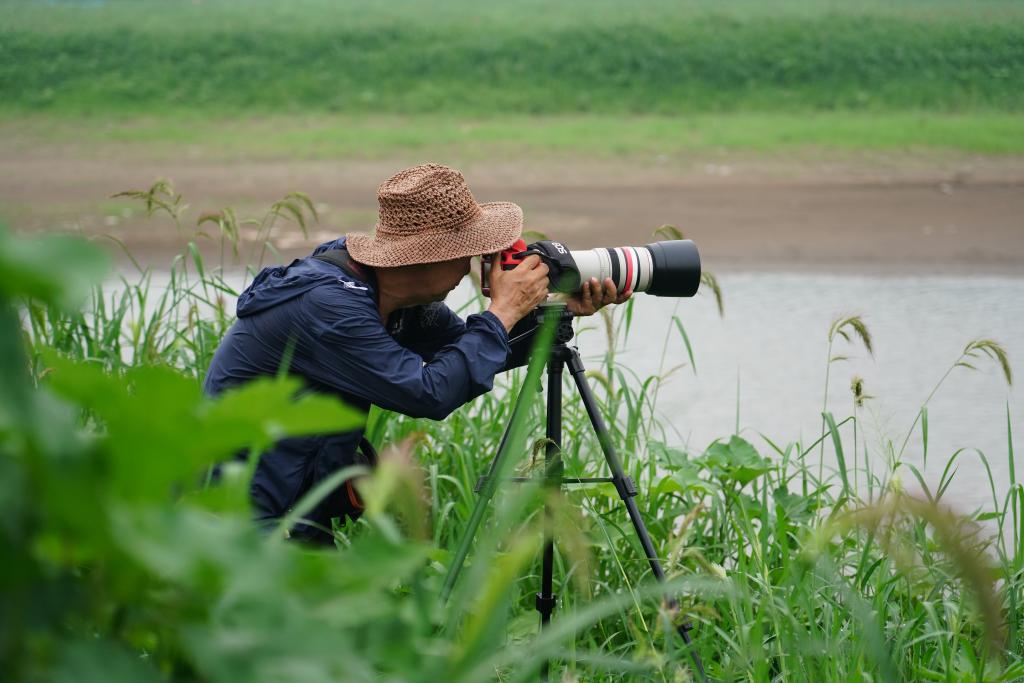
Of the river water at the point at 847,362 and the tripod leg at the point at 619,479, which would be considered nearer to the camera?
the tripod leg at the point at 619,479

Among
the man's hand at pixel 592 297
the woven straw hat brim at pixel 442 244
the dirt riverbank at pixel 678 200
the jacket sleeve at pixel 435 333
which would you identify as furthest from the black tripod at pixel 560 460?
the dirt riverbank at pixel 678 200

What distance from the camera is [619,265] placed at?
2.69m

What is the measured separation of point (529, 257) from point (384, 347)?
0.36 metres

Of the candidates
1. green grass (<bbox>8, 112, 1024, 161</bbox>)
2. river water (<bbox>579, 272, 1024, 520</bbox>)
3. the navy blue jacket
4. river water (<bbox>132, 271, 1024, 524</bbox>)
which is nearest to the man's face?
the navy blue jacket

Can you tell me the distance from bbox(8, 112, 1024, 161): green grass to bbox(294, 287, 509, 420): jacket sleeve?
7635 millimetres

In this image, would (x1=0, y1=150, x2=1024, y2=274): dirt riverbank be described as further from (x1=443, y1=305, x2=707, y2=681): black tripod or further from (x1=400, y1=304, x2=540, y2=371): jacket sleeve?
(x1=443, y1=305, x2=707, y2=681): black tripod

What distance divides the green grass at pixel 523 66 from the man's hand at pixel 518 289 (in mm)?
9718

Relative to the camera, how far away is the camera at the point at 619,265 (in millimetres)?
2625

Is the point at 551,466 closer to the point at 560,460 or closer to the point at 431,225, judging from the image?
the point at 560,460

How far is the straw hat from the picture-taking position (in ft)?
8.43

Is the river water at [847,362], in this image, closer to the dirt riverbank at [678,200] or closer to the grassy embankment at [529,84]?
the dirt riverbank at [678,200]

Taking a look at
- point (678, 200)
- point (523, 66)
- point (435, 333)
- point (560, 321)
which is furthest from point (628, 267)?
point (523, 66)

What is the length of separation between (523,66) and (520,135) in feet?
9.97

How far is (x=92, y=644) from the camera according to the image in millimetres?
721
